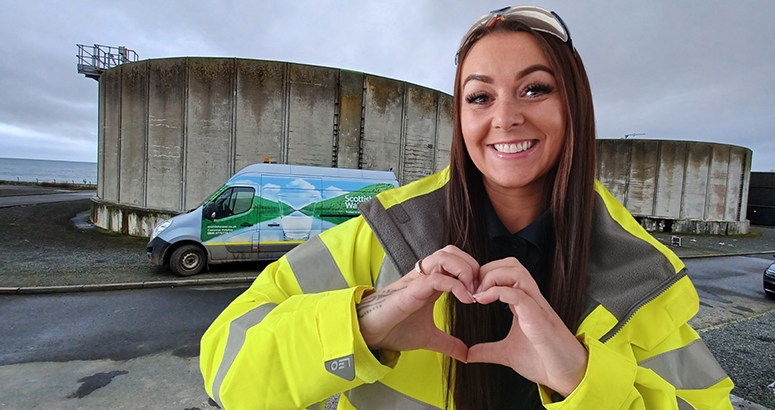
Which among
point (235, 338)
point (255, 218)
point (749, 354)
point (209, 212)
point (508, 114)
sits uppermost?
point (508, 114)

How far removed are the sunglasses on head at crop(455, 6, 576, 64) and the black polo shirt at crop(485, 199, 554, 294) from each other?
611 millimetres

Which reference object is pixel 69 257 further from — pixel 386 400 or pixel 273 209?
pixel 386 400

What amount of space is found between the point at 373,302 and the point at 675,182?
2783 centimetres

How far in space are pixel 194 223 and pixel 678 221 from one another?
86.0 feet

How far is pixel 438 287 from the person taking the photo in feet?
2.92

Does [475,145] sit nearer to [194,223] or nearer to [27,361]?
[27,361]

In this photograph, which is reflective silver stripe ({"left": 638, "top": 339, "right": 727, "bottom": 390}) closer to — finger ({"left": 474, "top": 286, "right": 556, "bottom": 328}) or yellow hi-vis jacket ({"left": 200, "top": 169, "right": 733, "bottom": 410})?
yellow hi-vis jacket ({"left": 200, "top": 169, "right": 733, "bottom": 410})

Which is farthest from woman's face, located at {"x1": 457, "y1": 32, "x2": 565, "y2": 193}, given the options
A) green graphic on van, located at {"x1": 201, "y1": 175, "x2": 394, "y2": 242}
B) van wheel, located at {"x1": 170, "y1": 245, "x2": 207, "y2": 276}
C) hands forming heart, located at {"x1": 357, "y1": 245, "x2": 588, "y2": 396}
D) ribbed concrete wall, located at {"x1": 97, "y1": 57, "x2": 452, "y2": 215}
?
ribbed concrete wall, located at {"x1": 97, "y1": 57, "x2": 452, "y2": 215}

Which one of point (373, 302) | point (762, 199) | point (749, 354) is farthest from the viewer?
point (762, 199)

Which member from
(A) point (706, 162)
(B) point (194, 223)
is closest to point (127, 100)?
(B) point (194, 223)

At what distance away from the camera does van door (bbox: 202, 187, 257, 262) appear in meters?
8.74

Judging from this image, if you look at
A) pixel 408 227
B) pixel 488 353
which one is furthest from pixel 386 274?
pixel 488 353

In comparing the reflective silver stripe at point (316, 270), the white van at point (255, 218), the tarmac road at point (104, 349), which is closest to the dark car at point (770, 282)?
the white van at point (255, 218)

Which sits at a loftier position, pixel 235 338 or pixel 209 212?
pixel 235 338
